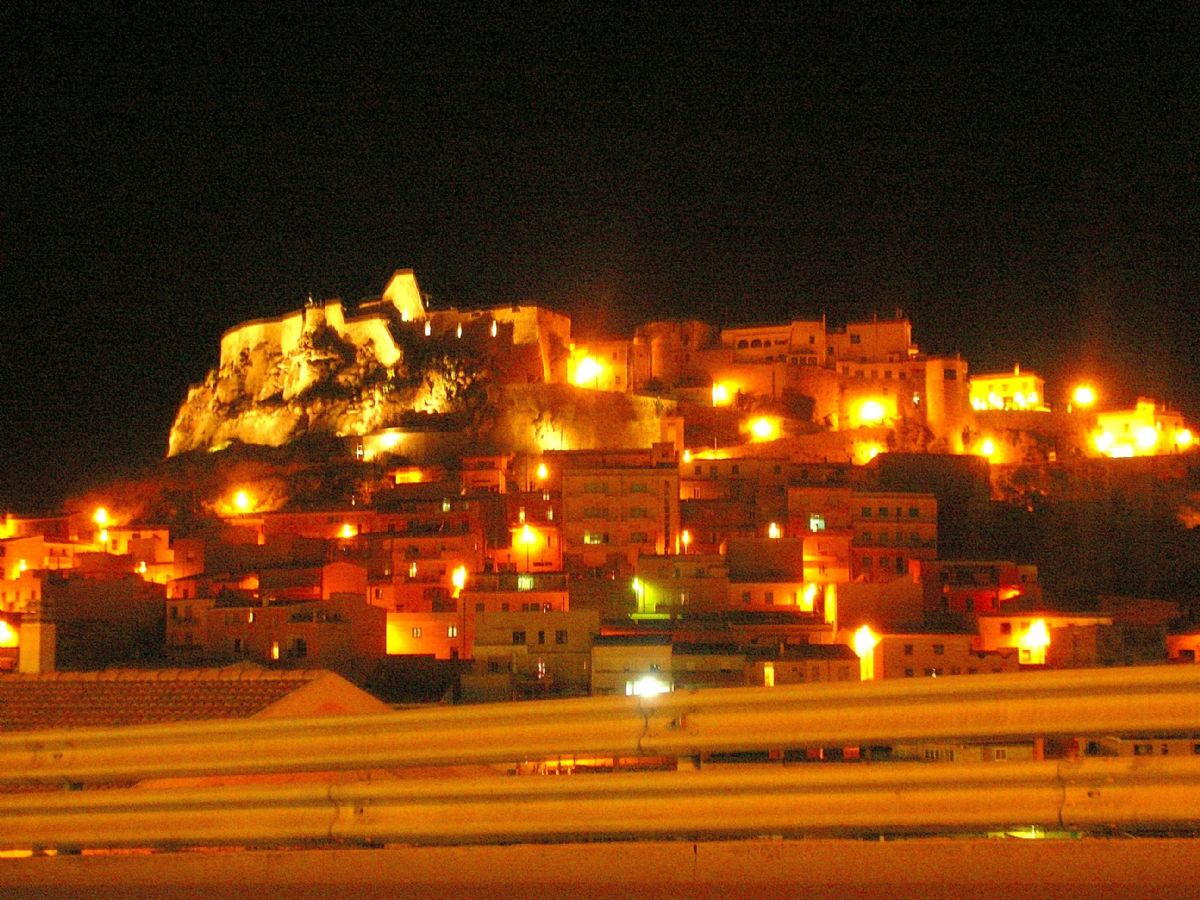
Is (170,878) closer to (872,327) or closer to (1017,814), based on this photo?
(1017,814)

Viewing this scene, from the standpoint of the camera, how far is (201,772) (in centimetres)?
399

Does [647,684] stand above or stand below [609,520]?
below

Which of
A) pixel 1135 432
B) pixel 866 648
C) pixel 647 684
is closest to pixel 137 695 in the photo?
pixel 647 684

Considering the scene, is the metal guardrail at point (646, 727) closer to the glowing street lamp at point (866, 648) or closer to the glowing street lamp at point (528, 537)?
the glowing street lamp at point (866, 648)

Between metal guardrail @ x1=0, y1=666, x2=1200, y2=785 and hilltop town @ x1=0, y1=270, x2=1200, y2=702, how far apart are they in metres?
8.55

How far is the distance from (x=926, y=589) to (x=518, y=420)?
22.5 m

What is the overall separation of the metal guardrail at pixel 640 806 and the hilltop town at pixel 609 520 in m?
8.76

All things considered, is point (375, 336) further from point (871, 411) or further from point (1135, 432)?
point (1135, 432)

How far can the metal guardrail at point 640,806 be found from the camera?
3.20 m

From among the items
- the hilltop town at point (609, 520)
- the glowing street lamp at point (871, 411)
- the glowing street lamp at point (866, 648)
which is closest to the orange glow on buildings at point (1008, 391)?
the hilltop town at point (609, 520)

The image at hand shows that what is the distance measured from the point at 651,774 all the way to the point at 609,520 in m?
31.5

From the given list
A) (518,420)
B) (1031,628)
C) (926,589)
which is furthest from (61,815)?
(518,420)

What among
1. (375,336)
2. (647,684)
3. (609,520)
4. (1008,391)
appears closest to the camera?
(647,684)

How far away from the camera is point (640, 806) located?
3.49 metres
